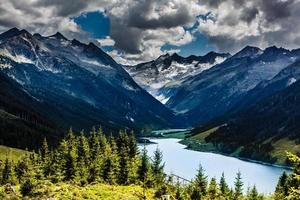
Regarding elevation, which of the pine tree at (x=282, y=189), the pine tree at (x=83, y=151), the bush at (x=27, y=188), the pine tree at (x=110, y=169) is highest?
the pine tree at (x=83, y=151)

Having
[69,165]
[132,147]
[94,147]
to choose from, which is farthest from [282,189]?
[69,165]

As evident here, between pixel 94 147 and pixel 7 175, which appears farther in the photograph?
pixel 7 175

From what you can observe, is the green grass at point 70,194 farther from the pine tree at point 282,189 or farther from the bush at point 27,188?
the pine tree at point 282,189

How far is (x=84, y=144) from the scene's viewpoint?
327 feet

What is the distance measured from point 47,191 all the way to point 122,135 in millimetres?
57544

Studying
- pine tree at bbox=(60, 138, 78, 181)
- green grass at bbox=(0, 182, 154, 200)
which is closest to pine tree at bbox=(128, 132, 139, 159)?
pine tree at bbox=(60, 138, 78, 181)

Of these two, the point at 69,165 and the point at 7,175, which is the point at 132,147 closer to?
the point at 69,165

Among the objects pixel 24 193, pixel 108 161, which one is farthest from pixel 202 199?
pixel 24 193

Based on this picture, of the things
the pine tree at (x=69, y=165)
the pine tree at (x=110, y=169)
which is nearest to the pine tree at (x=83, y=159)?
the pine tree at (x=69, y=165)

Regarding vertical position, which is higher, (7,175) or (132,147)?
(132,147)

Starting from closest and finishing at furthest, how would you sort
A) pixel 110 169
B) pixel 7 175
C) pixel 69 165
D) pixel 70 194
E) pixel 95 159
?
pixel 70 194
pixel 110 169
pixel 69 165
pixel 95 159
pixel 7 175

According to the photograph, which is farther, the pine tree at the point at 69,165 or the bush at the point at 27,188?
the pine tree at the point at 69,165

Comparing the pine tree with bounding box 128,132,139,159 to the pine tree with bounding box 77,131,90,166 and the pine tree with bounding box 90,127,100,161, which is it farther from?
the pine tree with bounding box 77,131,90,166

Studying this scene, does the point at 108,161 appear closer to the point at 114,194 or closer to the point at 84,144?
the point at 84,144
